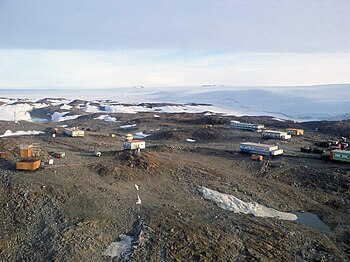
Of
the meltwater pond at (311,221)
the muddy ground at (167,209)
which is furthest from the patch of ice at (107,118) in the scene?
the meltwater pond at (311,221)

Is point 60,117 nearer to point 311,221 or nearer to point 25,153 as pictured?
point 25,153

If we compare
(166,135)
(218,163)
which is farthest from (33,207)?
(166,135)

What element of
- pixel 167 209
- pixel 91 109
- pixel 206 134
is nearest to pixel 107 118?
pixel 91 109

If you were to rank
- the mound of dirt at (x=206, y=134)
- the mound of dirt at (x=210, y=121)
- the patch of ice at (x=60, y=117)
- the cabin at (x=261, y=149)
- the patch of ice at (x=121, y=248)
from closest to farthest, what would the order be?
the patch of ice at (x=121, y=248), the cabin at (x=261, y=149), the mound of dirt at (x=206, y=134), the mound of dirt at (x=210, y=121), the patch of ice at (x=60, y=117)

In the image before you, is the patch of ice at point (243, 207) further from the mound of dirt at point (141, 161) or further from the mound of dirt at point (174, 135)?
the mound of dirt at point (174, 135)

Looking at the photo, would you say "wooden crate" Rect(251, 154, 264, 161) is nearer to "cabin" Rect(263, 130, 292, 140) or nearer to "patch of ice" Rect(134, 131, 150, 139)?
"cabin" Rect(263, 130, 292, 140)

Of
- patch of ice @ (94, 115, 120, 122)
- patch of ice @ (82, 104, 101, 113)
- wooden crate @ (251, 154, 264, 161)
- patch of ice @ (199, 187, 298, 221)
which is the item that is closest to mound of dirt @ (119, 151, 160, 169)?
patch of ice @ (199, 187, 298, 221)
